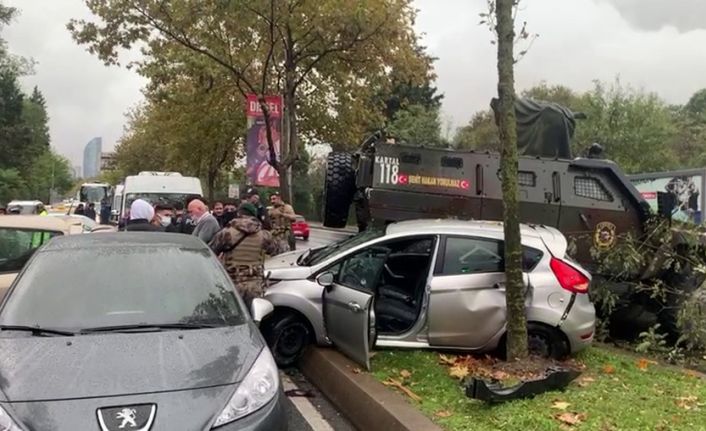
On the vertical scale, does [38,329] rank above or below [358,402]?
above

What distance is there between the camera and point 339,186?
34.2ft

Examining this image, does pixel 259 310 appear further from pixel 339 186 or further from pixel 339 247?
pixel 339 186

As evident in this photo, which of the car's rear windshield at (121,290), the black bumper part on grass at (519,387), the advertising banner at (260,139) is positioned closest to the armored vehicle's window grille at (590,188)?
the black bumper part on grass at (519,387)

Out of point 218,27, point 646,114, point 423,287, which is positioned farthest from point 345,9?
point 646,114

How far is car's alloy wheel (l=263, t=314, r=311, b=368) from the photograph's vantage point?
6.84 m

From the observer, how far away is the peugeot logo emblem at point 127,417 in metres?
3.17

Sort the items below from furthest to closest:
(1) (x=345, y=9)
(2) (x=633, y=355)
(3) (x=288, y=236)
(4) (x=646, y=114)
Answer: (4) (x=646, y=114)
(1) (x=345, y=9)
(3) (x=288, y=236)
(2) (x=633, y=355)

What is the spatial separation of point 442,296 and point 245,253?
210 cm

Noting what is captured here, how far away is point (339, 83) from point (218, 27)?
20.6ft

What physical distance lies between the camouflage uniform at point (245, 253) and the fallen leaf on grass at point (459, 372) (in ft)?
6.91

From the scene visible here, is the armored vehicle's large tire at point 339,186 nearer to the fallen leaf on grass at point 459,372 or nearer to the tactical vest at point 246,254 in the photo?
the tactical vest at point 246,254

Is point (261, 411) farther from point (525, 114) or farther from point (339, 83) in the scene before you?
point (339, 83)

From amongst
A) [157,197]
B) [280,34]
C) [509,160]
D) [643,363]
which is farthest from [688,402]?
[157,197]

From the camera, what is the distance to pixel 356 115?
25.5 m
